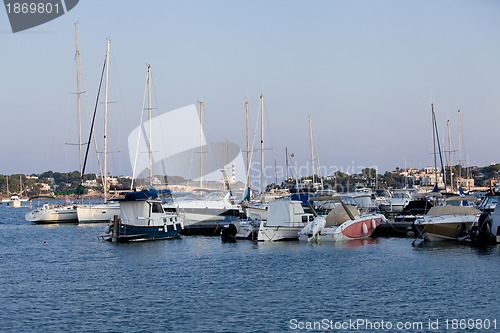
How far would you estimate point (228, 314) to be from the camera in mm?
26641

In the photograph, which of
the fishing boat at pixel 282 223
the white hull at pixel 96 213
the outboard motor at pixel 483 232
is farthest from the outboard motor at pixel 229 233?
the white hull at pixel 96 213

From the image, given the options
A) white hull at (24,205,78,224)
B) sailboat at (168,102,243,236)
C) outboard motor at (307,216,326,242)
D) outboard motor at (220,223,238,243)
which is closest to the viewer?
outboard motor at (307,216,326,242)

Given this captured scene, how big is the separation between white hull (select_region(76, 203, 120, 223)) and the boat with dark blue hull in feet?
83.1

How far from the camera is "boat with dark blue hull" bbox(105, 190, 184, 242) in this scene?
51.4m

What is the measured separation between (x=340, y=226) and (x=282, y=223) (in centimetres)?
405

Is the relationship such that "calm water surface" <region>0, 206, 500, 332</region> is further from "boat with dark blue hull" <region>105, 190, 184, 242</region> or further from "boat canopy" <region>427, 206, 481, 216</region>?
"boat canopy" <region>427, 206, 481, 216</region>

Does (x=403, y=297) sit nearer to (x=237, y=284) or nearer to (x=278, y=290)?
(x=278, y=290)

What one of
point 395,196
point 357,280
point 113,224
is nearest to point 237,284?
point 357,280

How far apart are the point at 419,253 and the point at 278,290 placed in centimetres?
1458

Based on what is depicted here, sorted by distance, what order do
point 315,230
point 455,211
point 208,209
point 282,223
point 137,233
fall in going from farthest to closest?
point 208,209 → point 137,233 → point 282,223 → point 315,230 → point 455,211

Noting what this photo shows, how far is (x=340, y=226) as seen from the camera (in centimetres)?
4984

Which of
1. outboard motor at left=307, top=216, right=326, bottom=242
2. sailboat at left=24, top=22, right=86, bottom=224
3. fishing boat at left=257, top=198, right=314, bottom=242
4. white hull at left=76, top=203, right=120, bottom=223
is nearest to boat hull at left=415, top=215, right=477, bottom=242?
outboard motor at left=307, top=216, right=326, bottom=242

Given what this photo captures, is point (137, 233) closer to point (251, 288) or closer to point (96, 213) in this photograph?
point (251, 288)

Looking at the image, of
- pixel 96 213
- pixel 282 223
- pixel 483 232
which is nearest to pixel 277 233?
pixel 282 223
